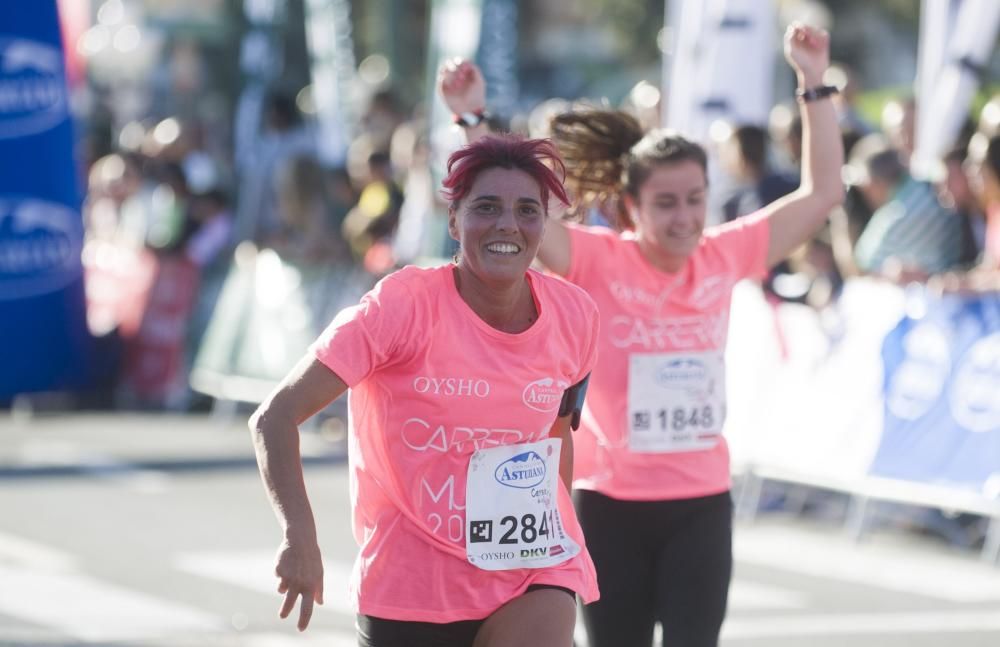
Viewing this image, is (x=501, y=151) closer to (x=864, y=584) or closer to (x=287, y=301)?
(x=864, y=584)

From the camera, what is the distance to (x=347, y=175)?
15.0 meters

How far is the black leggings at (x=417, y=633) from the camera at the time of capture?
409 cm

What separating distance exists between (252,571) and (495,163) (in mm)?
4974

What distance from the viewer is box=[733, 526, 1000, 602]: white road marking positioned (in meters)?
8.52

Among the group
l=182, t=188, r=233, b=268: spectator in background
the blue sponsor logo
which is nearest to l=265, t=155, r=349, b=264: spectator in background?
Answer: l=182, t=188, r=233, b=268: spectator in background

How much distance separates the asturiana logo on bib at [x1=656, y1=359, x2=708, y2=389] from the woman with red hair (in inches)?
45.5

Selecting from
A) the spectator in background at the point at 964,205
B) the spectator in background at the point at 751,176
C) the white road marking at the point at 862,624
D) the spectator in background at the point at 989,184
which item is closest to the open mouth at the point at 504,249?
the white road marking at the point at 862,624

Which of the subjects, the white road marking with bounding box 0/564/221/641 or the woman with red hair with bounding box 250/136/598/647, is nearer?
the woman with red hair with bounding box 250/136/598/647

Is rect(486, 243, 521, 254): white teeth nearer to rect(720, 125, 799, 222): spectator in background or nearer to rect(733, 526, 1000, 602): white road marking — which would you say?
rect(733, 526, 1000, 602): white road marking

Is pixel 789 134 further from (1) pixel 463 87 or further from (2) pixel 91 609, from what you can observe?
(1) pixel 463 87

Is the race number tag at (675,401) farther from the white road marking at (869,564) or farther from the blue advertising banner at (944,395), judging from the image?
the blue advertising banner at (944,395)

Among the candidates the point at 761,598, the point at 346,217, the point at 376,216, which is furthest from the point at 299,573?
the point at 346,217

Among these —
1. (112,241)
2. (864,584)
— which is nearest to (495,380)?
(864,584)

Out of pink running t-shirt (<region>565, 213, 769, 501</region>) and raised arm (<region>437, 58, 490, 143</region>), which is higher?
raised arm (<region>437, 58, 490, 143</region>)
